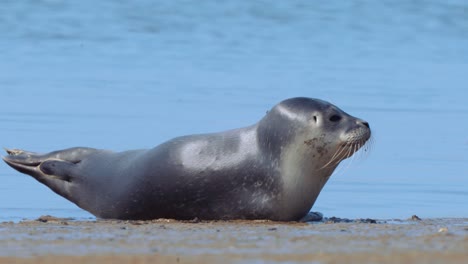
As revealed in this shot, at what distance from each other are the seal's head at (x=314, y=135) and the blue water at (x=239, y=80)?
672 millimetres

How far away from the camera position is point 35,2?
25.7m

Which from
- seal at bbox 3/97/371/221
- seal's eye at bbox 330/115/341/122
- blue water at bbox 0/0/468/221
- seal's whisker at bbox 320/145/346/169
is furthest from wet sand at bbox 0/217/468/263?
blue water at bbox 0/0/468/221

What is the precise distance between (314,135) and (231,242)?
7.34 feet

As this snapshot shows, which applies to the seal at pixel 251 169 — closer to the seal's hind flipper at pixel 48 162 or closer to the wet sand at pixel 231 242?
the wet sand at pixel 231 242

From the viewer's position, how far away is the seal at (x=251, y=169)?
985 cm

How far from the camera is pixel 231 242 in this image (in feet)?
25.8

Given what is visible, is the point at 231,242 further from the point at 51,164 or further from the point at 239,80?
the point at 239,80

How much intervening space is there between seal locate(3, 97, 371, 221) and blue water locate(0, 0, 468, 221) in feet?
2.07

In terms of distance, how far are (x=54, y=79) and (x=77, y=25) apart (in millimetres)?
6622

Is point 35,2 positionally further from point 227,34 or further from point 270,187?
point 270,187

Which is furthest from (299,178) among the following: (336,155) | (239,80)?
(239,80)

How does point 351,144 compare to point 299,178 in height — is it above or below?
above

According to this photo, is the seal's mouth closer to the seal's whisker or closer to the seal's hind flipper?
the seal's whisker

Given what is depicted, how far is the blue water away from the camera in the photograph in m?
11.7
